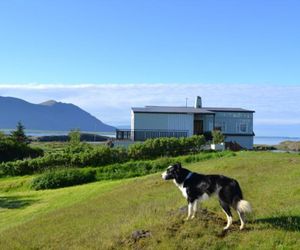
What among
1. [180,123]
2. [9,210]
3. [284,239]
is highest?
[180,123]

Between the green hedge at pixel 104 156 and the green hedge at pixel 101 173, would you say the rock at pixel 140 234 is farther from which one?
the green hedge at pixel 104 156

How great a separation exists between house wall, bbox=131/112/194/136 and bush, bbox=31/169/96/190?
2226cm

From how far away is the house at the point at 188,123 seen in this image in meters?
59.7

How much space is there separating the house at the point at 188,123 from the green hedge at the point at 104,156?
529 inches

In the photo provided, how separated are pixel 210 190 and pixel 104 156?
3057 cm

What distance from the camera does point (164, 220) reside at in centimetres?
1287

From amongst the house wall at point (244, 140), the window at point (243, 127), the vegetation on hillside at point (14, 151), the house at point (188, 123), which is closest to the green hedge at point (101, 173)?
the house at point (188, 123)

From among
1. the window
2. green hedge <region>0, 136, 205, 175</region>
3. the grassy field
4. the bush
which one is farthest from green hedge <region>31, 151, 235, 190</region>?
the window

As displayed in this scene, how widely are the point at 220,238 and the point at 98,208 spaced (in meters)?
8.86

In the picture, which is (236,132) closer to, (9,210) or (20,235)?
(9,210)

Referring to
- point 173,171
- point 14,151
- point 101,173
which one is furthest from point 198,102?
point 173,171

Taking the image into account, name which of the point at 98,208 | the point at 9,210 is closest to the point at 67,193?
the point at 9,210

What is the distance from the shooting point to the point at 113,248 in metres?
11.9

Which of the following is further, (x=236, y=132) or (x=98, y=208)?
(x=236, y=132)
